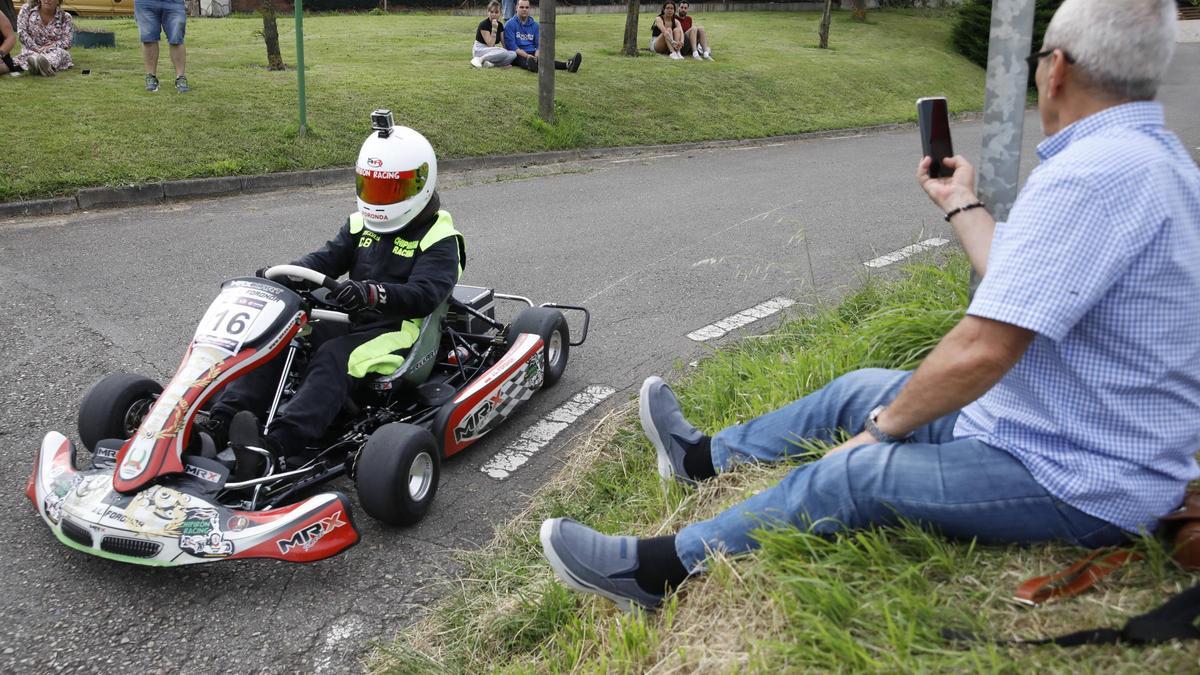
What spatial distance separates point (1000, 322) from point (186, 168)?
8.64 m

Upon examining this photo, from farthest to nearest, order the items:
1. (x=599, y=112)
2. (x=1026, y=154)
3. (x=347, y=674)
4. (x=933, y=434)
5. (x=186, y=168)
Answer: (x=599, y=112)
(x=1026, y=154)
(x=186, y=168)
(x=347, y=674)
(x=933, y=434)

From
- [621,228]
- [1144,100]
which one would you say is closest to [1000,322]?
[1144,100]

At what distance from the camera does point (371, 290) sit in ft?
13.1

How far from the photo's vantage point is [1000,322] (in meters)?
2.08

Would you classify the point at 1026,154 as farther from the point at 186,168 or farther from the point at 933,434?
the point at 933,434

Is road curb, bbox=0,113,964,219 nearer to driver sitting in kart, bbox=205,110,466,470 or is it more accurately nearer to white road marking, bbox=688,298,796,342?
driver sitting in kart, bbox=205,110,466,470

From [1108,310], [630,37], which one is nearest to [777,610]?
[1108,310]

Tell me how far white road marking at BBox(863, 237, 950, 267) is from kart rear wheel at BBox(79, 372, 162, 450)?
4612 mm

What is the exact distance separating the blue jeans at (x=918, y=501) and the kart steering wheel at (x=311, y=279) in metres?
1.94

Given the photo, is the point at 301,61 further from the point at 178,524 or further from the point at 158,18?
→ the point at 178,524

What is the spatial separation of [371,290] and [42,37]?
1022 centimetres

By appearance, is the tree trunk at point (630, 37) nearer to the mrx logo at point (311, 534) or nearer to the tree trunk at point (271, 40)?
the tree trunk at point (271, 40)

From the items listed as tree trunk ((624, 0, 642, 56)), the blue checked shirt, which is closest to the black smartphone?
the blue checked shirt

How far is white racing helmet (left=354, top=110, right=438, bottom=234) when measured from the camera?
4.23m
